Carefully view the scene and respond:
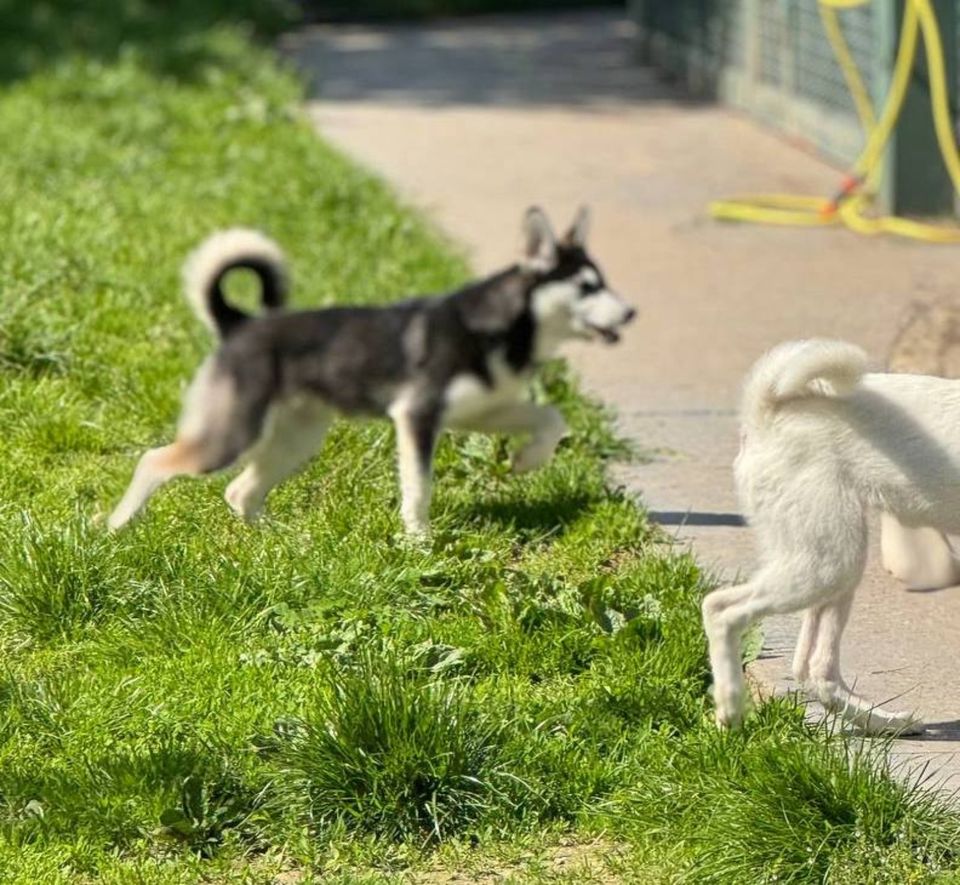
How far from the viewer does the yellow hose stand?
32.3ft

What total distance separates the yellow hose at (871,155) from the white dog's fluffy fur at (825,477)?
527 centimetres

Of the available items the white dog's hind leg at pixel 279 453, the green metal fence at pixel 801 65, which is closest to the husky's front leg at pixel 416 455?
the white dog's hind leg at pixel 279 453

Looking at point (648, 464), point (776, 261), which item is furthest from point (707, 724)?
point (776, 261)

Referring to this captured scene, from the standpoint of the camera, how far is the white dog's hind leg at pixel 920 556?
5.54 meters

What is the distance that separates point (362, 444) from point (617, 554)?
3.82 ft

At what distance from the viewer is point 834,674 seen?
487 centimetres

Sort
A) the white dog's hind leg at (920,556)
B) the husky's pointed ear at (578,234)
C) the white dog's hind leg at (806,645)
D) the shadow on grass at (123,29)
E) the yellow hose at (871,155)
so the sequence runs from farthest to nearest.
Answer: the shadow on grass at (123,29) → the yellow hose at (871,155) → the husky's pointed ear at (578,234) → the white dog's hind leg at (920,556) → the white dog's hind leg at (806,645)

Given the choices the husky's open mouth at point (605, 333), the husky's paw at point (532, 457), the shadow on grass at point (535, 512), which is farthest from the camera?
the shadow on grass at point (535, 512)

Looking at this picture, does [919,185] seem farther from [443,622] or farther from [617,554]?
[443,622]

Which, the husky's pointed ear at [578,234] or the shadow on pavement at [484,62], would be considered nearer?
the husky's pointed ear at [578,234]

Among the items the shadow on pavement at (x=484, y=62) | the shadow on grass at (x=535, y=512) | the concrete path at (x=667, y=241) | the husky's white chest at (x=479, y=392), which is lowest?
the shadow on pavement at (x=484, y=62)

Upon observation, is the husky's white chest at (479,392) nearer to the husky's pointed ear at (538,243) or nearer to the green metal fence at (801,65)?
the husky's pointed ear at (538,243)

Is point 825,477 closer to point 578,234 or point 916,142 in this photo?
point 578,234

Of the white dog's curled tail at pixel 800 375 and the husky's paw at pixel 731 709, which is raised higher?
the white dog's curled tail at pixel 800 375
